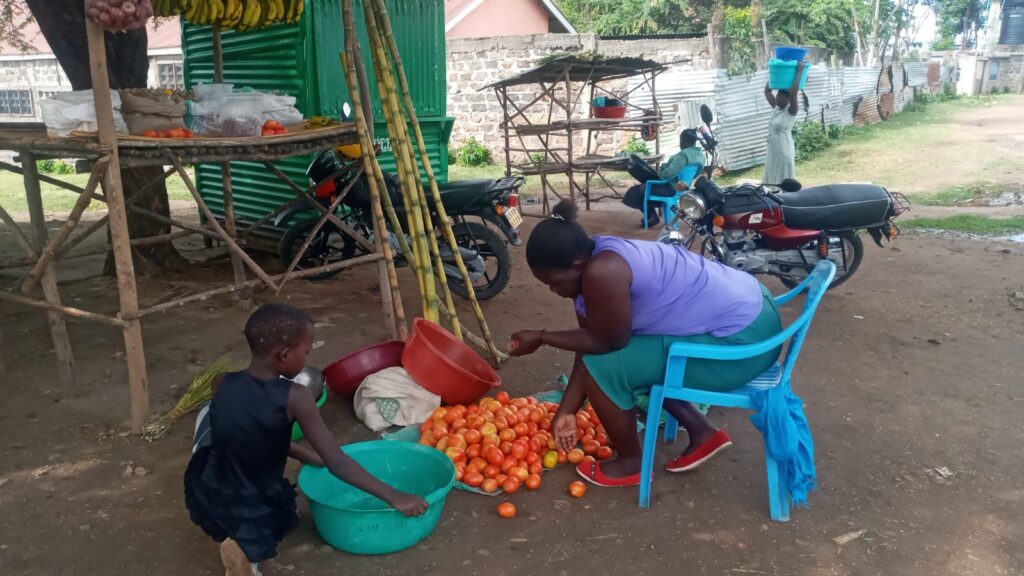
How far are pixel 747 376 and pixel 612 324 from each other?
0.64m

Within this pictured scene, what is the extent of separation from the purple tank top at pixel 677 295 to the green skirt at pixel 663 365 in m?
0.03

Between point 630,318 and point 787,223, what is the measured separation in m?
3.68

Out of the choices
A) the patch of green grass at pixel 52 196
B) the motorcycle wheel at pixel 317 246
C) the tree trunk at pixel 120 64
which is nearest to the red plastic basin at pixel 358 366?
the motorcycle wheel at pixel 317 246

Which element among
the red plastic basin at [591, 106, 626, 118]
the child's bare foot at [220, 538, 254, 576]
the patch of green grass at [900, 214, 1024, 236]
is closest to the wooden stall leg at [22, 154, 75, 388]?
the child's bare foot at [220, 538, 254, 576]

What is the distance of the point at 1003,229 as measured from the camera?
28.2 ft

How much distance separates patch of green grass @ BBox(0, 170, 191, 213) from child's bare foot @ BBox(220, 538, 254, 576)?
8.96 meters

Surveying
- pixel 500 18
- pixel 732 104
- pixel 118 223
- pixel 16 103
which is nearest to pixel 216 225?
pixel 118 223

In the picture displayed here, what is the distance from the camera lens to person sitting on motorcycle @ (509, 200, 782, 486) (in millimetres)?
2756

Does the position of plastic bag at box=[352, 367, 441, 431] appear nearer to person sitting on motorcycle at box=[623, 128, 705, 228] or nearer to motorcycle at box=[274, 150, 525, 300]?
motorcycle at box=[274, 150, 525, 300]

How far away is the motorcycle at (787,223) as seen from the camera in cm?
594

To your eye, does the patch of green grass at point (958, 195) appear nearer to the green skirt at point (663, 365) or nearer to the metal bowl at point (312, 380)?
the green skirt at point (663, 365)

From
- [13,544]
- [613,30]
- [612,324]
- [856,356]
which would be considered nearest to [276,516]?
A: [13,544]

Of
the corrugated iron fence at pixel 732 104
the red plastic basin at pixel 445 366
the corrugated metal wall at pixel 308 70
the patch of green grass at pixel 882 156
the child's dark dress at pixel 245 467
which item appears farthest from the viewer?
the corrugated iron fence at pixel 732 104

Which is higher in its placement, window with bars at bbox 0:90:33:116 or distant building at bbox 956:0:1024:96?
distant building at bbox 956:0:1024:96
